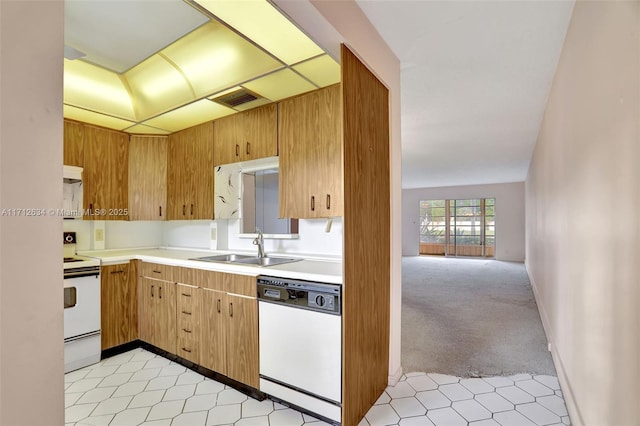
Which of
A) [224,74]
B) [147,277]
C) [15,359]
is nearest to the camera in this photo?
[15,359]

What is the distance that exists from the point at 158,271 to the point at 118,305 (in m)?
0.52

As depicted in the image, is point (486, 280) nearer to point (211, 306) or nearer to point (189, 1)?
point (211, 306)

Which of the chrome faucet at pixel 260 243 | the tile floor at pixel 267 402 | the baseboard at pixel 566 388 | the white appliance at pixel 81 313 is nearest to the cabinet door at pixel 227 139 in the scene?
the chrome faucet at pixel 260 243

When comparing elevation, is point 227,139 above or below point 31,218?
above

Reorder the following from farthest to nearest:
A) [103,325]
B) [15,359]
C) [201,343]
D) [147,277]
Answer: [147,277] < [103,325] < [201,343] < [15,359]

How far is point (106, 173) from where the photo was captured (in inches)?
125

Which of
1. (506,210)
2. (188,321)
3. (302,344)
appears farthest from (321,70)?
(506,210)

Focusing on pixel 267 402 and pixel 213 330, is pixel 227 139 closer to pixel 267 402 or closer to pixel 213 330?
pixel 213 330

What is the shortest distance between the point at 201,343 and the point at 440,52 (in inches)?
113

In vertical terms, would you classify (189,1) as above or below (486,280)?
above

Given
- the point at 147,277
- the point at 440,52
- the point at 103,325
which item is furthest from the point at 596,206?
the point at 103,325

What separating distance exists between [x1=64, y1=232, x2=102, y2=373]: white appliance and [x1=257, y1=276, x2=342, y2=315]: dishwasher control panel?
1.66 m

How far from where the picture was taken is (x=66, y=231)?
3.06 metres

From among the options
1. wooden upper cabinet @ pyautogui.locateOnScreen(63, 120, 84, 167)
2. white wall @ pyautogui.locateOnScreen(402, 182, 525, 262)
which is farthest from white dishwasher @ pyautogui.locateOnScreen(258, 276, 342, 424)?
white wall @ pyautogui.locateOnScreen(402, 182, 525, 262)
